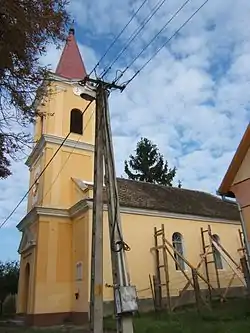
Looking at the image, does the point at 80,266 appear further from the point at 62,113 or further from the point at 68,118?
the point at 62,113

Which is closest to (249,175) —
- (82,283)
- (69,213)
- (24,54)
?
(24,54)

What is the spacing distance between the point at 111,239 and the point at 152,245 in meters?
12.3

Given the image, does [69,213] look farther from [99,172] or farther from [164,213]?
[99,172]

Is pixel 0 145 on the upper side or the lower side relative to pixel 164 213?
lower

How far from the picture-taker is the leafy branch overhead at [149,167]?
39000mm

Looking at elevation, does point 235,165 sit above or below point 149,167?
below

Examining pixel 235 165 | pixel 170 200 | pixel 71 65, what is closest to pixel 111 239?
pixel 235 165

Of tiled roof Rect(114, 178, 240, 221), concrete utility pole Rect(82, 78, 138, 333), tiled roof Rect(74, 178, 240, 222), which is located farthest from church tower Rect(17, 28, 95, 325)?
concrete utility pole Rect(82, 78, 138, 333)

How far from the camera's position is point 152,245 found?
19734 millimetres

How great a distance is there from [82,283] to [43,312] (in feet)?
7.97

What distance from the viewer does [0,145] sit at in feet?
29.2

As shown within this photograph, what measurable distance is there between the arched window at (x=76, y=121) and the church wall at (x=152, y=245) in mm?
7027

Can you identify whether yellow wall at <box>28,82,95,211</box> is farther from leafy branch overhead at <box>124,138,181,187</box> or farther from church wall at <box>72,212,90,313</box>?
leafy branch overhead at <box>124,138,181,187</box>

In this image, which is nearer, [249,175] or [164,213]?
[249,175]
